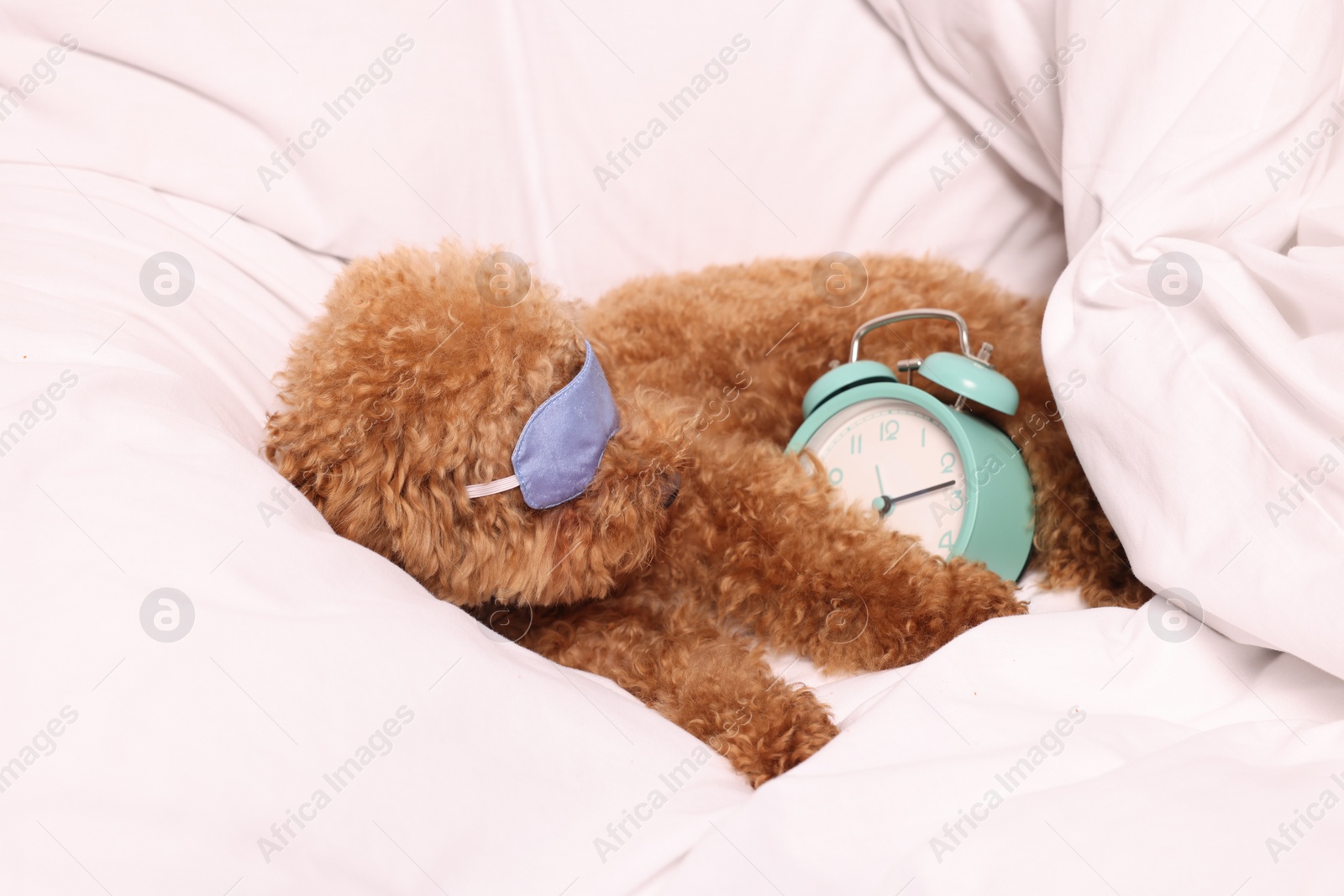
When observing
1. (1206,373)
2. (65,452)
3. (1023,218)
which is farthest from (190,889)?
(1023,218)

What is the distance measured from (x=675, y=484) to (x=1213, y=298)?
677mm

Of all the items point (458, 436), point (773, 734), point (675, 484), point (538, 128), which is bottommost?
point (773, 734)

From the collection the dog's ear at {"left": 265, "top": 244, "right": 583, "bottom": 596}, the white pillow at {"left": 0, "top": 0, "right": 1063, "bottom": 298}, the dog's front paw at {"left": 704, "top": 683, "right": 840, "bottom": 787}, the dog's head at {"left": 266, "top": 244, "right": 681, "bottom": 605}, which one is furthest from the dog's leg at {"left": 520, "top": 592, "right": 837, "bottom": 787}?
the white pillow at {"left": 0, "top": 0, "right": 1063, "bottom": 298}

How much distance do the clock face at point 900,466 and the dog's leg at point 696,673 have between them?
0.29m

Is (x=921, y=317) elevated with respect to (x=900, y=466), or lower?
elevated

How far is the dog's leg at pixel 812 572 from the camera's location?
1178 millimetres

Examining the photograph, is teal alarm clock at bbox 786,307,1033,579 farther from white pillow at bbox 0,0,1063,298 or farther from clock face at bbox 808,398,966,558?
white pillow at bbox 0,0,1063,298

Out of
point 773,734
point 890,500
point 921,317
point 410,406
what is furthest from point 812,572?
point 410,406

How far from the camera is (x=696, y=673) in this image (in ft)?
3.96

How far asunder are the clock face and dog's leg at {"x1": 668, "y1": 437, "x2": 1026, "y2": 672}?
5 centimetres

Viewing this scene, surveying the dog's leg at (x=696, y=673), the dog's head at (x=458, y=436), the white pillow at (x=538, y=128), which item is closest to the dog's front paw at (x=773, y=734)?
the dog's leg at (x=696, y=673)

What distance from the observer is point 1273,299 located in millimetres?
1046

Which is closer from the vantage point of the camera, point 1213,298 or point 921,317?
point 1213,298

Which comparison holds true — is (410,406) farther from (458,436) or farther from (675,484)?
(675,484)
